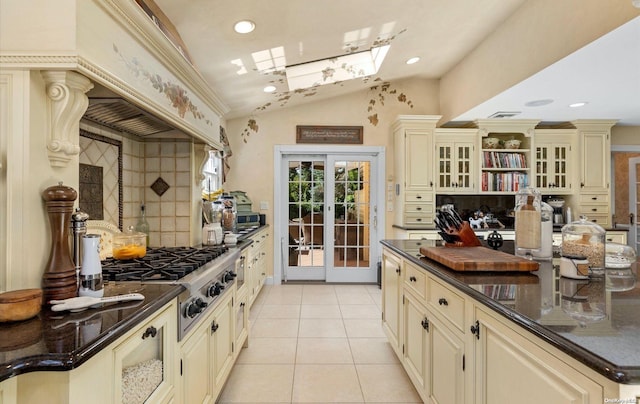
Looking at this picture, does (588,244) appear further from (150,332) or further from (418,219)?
(418,219)

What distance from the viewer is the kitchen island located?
2.52 ft

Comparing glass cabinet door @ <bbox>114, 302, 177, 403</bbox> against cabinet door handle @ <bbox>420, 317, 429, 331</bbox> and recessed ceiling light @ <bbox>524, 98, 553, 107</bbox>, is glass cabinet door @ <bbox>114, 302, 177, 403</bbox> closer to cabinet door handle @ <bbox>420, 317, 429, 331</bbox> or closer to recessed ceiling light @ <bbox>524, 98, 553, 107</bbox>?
cabinet door handle @ <bbox>420, 317, 429, 331</bbox>

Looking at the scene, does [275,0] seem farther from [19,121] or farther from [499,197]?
[499,197]

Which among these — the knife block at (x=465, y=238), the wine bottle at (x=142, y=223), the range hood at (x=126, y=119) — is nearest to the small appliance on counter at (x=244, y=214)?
the wine bottle at (x=142, y=223)

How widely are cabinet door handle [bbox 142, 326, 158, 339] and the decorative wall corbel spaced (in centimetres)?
63

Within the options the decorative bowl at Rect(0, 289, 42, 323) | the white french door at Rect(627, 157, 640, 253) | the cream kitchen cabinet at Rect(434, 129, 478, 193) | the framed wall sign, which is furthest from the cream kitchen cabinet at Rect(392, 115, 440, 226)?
the decorative bowl at Rect(0, 289, 42, 323)

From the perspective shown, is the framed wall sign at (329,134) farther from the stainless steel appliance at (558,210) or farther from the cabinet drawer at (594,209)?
the cabinet drawer at (594,209)

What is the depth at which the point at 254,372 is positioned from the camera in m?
2.40

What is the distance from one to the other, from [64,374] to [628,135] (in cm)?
661

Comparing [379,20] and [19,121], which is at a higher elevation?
[379,20]

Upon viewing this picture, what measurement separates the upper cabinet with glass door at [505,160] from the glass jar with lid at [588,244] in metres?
3.17

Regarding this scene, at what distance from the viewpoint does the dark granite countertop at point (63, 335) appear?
0.73 metres

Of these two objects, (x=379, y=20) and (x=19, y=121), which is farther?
(x=379, y=20)

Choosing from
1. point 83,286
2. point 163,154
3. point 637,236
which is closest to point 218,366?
Answer: point 83,286
